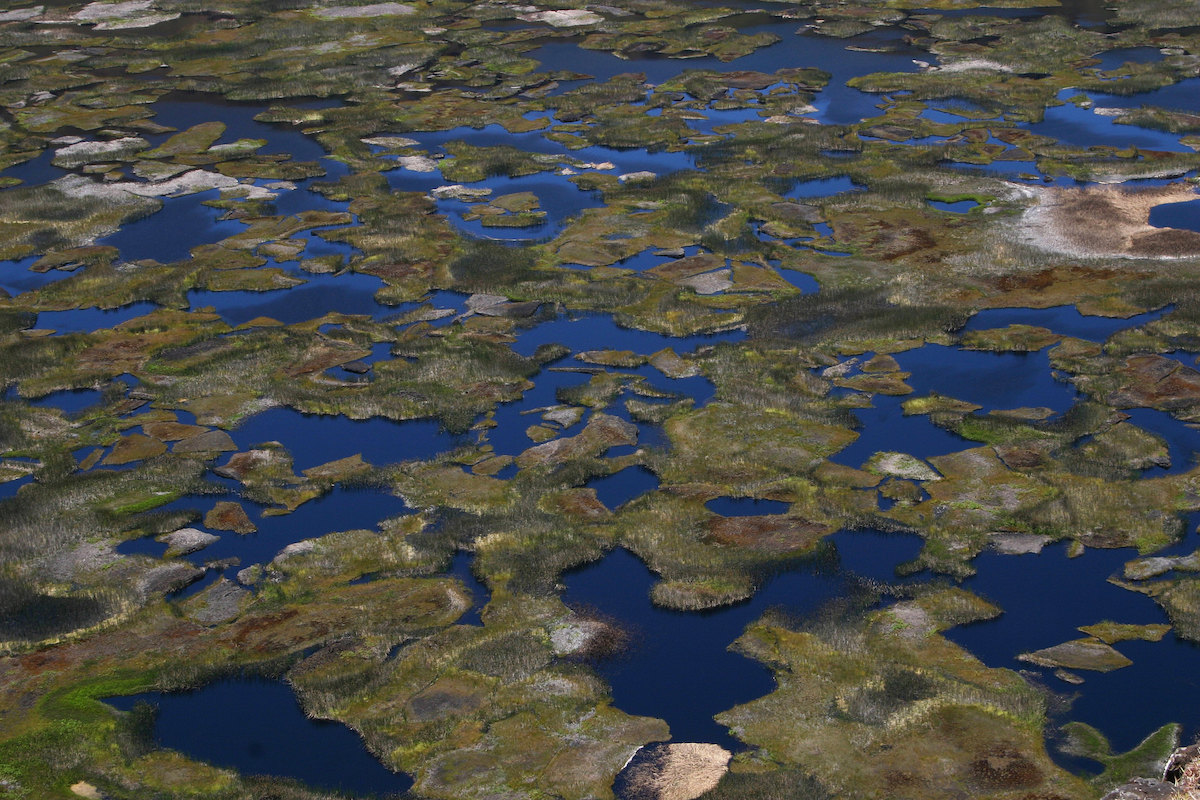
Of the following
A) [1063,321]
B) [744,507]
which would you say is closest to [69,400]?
[744,507]

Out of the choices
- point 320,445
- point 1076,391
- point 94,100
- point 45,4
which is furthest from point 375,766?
point 45,4

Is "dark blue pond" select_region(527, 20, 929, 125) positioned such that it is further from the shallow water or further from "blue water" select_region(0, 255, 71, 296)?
"blue water" select_region(0, 255, 71, 296)

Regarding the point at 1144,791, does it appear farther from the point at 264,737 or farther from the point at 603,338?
the point at 603,338

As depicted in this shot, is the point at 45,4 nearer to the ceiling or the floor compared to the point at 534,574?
nearer to the ceiling

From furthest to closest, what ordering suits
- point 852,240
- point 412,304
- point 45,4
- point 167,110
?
point 45,4, point 167,110, point 852,240, point 412,304

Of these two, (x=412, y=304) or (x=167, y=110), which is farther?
(x=167, y=110)

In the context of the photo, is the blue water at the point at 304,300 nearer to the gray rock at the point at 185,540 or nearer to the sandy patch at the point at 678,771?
the gray rock at the point at 185,540

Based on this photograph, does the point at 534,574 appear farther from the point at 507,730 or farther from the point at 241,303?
the point at 241,303
